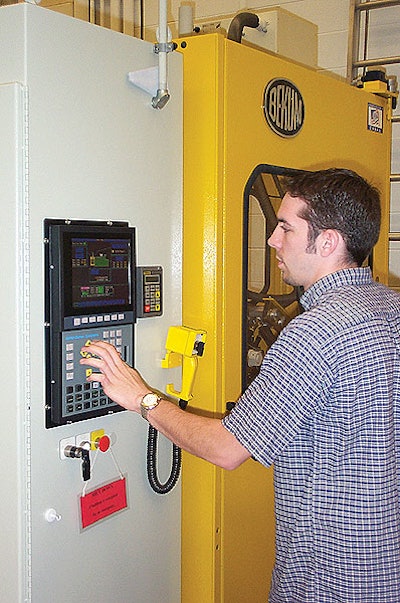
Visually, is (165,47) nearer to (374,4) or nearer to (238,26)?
(238,26)

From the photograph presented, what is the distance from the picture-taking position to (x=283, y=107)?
2.21 metres

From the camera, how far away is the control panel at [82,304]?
5.27 ft

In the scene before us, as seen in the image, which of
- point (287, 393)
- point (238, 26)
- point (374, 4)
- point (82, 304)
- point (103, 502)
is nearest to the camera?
point (287, 393)

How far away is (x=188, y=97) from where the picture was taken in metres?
1.99

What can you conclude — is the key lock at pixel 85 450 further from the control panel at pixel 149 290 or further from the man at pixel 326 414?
the control panel at pixel 149 290

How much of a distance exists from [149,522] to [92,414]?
41 centimetres

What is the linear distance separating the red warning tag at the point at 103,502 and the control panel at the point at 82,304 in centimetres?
19

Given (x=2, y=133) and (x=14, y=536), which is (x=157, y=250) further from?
(x=14, y=536)

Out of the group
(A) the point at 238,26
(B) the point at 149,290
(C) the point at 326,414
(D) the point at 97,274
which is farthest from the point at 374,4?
(C) the point at 326,414

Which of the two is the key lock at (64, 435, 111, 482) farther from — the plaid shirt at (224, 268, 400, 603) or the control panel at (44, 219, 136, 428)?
the plaid shirt at (224, 268, 400, 603)

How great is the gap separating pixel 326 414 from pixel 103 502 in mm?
590

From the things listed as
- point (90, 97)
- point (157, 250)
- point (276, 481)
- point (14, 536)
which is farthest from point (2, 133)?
point (276, 481)

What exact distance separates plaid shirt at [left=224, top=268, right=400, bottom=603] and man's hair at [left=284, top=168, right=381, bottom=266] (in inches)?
4.8

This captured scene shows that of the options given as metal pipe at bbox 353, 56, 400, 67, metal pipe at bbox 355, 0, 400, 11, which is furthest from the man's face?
metal pipe at bbox 355, 0, 400, 11
